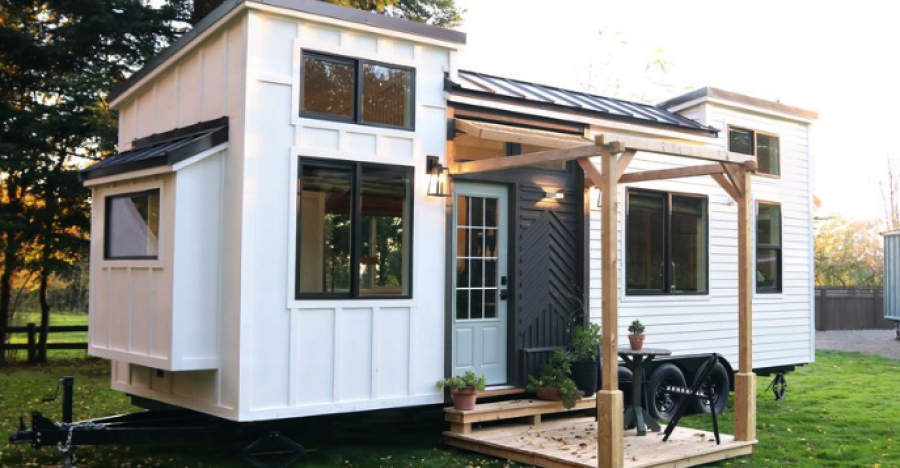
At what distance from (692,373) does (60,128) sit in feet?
33.9

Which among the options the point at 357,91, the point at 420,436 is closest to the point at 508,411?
the point at 420,436

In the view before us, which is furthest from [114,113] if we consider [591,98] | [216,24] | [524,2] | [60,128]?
[524,2]

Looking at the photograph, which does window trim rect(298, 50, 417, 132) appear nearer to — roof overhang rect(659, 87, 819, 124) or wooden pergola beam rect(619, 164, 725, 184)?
wooden pergola beam rect(619, 164, 725, 184)

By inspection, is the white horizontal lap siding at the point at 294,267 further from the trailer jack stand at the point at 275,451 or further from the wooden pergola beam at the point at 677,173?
the wooden pergola beam at the point at 677,173

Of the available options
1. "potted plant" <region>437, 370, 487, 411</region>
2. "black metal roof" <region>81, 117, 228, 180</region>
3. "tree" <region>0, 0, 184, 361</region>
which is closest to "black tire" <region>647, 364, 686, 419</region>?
"potted plant" <region>437, 370, 487, 411</region>

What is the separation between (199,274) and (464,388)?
2560 mm

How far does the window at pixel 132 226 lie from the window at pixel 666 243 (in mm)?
Answer: 5266

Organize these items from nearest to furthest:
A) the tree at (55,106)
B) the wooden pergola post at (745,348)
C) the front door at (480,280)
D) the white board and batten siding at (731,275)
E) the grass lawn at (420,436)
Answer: the grass lawn at (420,436) → the wooden pergola post at (745,348) → the front door at (480,280) → the white board and batten siding at (731,275) → the tree at (55,106)

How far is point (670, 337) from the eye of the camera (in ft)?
32.4

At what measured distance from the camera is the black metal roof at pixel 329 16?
22.2 feet

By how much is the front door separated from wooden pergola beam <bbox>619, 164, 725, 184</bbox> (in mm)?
1338

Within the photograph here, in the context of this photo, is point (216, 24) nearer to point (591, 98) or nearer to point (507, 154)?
point (507, 154)

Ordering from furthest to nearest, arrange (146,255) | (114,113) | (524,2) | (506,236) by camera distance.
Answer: (524,2), (114,113), (506,236), (146,255)

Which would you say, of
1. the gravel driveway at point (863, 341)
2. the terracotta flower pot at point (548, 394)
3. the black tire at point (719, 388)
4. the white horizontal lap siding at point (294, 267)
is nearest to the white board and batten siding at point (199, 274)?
the white horizontal lap siding at point (294, 267)
